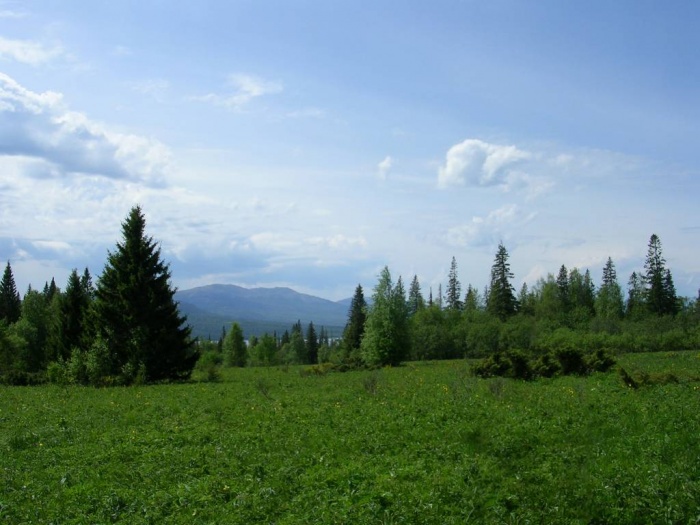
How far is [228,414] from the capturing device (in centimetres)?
1647

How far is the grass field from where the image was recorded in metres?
8.61

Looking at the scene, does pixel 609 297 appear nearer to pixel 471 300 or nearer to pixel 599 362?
pixel 471 300

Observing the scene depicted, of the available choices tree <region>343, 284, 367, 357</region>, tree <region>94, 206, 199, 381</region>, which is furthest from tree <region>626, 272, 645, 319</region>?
tree <region>94, 206, 199, 381</region>

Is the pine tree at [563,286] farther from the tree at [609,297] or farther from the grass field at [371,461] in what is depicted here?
the grass field at [371,461]

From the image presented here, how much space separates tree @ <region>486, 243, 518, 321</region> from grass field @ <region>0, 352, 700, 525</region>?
73.9 metres

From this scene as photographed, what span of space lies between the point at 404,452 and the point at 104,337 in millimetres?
26042

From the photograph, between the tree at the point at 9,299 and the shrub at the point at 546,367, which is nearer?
the shrub at the point at 546,367

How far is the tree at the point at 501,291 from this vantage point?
297 ft

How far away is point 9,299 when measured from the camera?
285ft

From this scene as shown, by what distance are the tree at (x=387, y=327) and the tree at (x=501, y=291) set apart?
40.3m

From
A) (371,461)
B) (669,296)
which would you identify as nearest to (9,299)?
(371,461)

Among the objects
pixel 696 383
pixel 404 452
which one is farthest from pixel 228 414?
pixel 696 383

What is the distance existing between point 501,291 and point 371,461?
84638 mm

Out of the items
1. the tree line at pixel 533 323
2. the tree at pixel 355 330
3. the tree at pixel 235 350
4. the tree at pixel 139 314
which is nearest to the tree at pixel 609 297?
the tree line at pixel 533 323
